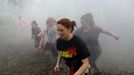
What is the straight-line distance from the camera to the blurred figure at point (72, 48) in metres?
5.57

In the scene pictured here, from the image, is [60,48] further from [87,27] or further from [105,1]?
[105,1]

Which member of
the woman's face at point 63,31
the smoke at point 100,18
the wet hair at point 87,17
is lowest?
the smoke at point 100,18

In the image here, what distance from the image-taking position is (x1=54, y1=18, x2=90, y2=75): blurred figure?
557 cm

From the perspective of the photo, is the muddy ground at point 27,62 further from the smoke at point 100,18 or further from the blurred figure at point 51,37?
the blurred figure at point 51,37

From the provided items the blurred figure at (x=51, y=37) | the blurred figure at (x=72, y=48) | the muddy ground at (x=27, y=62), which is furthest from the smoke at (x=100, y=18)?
the blurred figure at (x=72, y=48)

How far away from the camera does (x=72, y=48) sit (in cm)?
576

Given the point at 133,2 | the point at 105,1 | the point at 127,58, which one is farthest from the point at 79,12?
the point at 127,58

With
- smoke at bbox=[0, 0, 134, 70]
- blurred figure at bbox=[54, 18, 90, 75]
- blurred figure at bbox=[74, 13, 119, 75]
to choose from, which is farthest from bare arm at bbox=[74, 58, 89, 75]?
smoke at bbox=[0, 0, 134, 70]

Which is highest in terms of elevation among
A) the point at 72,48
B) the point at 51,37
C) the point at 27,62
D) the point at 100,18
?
the point at 72,48

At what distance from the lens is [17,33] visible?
73.0 feet

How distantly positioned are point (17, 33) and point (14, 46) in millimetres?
5711

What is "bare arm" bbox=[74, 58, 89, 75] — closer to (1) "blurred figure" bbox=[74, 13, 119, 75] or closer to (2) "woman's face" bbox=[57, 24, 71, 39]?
(2) "woman's face" bbox=[57, 24, 71, 39]

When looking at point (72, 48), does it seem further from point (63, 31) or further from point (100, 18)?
point (100, 18)

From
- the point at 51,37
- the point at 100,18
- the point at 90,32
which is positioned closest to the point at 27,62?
the point at 51,37
